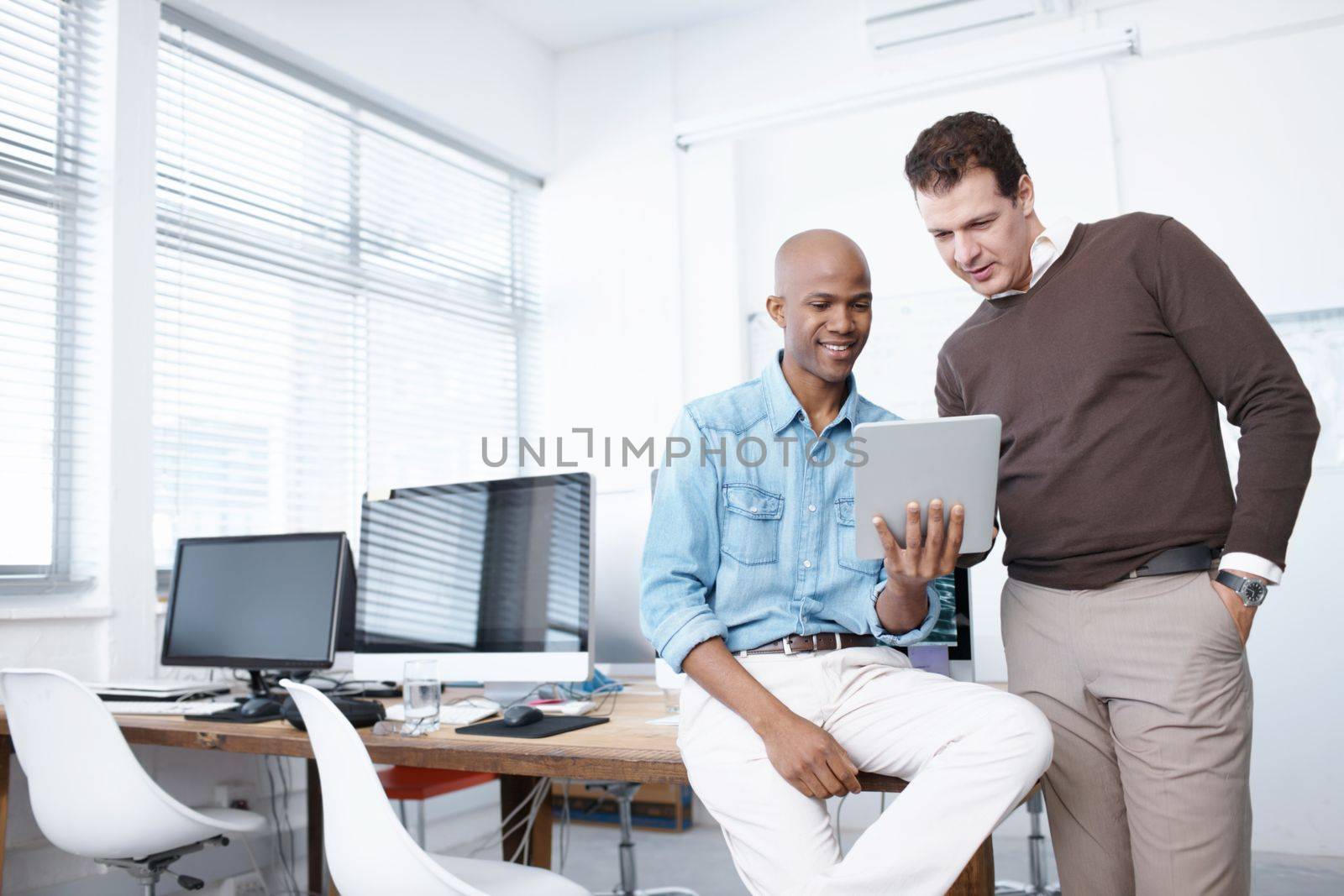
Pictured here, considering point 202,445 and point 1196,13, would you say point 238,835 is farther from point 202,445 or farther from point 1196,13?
point 1196,13

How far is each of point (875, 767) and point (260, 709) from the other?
1497 mm

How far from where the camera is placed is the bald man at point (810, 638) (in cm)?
126

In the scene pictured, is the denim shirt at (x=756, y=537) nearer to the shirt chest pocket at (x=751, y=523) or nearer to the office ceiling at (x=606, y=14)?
the shirt chest pocket at (x=751, y=523)

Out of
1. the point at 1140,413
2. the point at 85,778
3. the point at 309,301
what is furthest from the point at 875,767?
the point at 309,301

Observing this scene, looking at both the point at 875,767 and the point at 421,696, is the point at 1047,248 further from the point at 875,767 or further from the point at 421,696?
the point at 421,696

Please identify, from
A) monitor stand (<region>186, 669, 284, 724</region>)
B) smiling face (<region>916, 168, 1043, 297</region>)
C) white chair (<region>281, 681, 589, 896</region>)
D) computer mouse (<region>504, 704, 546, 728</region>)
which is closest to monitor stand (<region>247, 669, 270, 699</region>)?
monitor stand (<region>186, 669, 284, 724</region>)

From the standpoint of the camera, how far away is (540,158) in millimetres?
4945

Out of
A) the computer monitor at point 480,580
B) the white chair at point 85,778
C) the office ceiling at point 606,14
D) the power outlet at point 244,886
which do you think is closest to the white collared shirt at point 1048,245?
the computer monitor at point 480,580

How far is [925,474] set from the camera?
1321 millimetres

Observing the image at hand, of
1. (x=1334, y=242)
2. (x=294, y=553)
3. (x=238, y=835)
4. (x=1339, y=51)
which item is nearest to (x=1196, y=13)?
(x=1339, y=51)

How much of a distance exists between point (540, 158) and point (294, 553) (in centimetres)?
279

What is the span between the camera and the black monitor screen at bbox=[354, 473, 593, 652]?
2.32 metres

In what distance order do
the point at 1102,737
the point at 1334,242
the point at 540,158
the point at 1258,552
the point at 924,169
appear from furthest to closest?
the point at 540,158 → the point at 1334,242 → the point at 924,169 → the point at 1102,737 → the point at 1258,552

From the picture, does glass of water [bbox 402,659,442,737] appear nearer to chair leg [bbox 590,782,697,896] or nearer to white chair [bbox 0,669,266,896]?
white chair [bbox 0,669,266,896]
